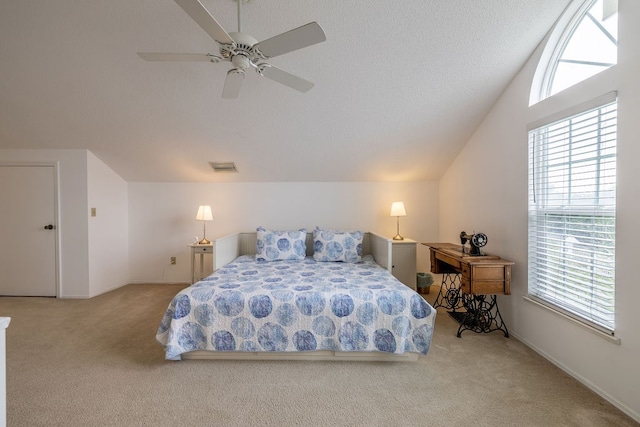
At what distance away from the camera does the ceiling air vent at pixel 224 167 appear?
3557 mm

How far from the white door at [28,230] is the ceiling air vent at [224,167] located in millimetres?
1850

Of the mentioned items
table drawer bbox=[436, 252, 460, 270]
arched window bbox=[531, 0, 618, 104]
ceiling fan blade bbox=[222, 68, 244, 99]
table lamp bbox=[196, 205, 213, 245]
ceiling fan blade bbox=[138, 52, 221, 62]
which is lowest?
table drawer bbox=[436, 252, 460, 270]

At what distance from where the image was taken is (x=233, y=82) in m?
1.84

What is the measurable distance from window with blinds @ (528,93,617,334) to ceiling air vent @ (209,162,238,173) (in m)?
3.10

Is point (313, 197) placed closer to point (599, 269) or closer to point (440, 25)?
point (440, 25)

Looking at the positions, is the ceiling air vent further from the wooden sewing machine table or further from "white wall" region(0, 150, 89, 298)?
the wooden sewing machine table

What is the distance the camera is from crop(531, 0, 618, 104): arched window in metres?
1.74

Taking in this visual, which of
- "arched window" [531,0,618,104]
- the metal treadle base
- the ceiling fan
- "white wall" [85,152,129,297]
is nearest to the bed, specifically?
the metal treadle base

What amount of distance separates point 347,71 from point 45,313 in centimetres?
379

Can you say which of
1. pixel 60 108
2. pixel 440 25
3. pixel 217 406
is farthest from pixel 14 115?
pixel 440 25

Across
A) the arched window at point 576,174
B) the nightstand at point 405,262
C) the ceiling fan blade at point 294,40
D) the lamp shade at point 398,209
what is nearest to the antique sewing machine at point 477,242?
the arched window at point 576,174

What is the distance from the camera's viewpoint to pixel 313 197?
154 inches

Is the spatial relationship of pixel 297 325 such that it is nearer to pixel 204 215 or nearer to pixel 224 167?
pixel 204 215

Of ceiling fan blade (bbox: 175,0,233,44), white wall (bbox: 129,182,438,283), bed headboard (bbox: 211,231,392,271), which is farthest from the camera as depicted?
white wall (bbox: 129,182,438,283)
